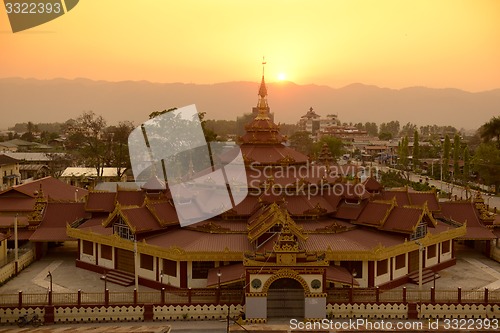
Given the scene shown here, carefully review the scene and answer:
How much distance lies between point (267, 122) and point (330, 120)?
169 metres

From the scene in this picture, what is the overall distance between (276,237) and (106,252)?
8439mm

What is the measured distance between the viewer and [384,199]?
26703mm

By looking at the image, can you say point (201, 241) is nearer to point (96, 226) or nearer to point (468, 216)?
point (96, 226)

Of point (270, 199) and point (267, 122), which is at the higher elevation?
point (267, 122)

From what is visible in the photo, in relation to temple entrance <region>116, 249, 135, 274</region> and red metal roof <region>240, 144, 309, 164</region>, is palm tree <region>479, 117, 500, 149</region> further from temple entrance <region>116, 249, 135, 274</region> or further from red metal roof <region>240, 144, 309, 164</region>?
temple entrance <region>116, 249, 135, 274</region>

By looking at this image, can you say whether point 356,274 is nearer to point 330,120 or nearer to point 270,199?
point 270,199

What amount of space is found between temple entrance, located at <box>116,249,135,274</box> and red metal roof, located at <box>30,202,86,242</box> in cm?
371

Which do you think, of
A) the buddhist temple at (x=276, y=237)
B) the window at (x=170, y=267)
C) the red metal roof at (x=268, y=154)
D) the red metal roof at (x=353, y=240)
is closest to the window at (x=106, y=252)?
the buddhist temple at (x=276, y=237)

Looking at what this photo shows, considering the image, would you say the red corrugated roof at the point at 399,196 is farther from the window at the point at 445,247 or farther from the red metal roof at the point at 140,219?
the red metal roof at the point at 140,219

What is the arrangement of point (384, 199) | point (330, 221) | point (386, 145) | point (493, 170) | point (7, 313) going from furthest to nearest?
point (386, 145)
point (493, 170)
point (384, 199)
point (330, 221)
point (7, 313)

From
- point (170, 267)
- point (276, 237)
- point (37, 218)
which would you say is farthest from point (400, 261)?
point (37, 218)

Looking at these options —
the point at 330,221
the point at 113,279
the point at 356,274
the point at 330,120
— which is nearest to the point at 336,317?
the point at 356,274

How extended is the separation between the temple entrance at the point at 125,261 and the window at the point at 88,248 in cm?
187

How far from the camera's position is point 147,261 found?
21828mm
